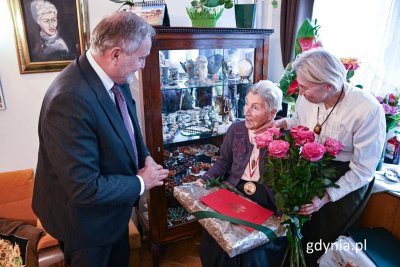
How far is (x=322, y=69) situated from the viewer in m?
1.24

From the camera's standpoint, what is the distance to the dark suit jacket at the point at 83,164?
1.09 m

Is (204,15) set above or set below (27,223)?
above

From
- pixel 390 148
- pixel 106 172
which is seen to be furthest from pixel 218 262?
pixel 390 148

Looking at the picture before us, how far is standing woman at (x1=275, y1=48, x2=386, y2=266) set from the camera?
1.24m

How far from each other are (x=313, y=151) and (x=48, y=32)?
180 centimetres

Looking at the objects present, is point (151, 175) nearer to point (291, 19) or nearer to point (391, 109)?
point (391, 109)

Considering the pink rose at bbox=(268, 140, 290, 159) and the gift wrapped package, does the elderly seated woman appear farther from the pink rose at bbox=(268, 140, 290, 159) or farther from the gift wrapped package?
the pink rose at bbox=(268, 140, 290, 159)

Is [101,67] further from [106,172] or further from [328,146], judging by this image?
[328,146]

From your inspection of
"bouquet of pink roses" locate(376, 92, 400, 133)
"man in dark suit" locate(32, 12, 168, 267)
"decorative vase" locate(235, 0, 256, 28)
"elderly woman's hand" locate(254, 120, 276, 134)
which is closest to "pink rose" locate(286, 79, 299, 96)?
"elderly woman's hand" locate(254, 120, 276, 134)

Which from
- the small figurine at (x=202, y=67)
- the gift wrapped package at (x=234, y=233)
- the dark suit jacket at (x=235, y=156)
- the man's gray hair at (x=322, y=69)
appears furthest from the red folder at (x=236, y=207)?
the small figurine at (x=202, y=67)

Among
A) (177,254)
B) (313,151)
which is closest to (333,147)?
(313,151)

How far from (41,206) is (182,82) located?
1199 mm

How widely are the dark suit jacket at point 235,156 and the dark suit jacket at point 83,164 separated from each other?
1.78 ft

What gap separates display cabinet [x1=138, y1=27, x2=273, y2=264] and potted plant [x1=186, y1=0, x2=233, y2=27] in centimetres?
9
